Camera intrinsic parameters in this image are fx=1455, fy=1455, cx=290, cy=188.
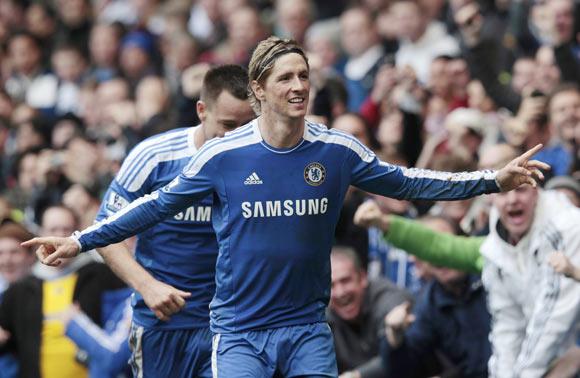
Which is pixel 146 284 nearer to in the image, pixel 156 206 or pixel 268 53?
pixel 156 206

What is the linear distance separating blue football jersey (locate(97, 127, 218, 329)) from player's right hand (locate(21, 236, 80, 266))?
29.7 inches

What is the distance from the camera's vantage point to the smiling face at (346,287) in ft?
31.3

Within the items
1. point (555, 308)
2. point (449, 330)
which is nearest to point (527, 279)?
point (555, 308)

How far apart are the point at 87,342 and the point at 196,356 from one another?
239 cm

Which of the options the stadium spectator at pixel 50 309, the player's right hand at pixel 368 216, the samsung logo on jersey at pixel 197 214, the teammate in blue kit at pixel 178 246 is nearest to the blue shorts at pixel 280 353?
the teammate in blue kit at pixel 178 246

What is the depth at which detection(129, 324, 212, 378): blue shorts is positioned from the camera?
7.86 metres

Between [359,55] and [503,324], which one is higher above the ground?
[359,55]

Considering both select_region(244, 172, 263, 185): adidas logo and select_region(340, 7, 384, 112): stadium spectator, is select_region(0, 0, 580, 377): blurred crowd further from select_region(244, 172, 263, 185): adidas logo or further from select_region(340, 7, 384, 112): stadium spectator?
select_region(244, 172, 263, 185): adidas logo

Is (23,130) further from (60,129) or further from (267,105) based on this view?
(267,105)

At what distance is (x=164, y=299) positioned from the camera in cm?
715

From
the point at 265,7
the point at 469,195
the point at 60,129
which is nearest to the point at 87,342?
the point at 469,195

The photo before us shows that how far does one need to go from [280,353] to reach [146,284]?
2.76ft

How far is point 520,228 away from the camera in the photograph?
8258mm

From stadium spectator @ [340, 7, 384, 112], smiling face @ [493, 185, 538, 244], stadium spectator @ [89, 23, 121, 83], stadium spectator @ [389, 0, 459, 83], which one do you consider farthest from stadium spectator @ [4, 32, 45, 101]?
smiling face @ [493, 185, 538, 244]
